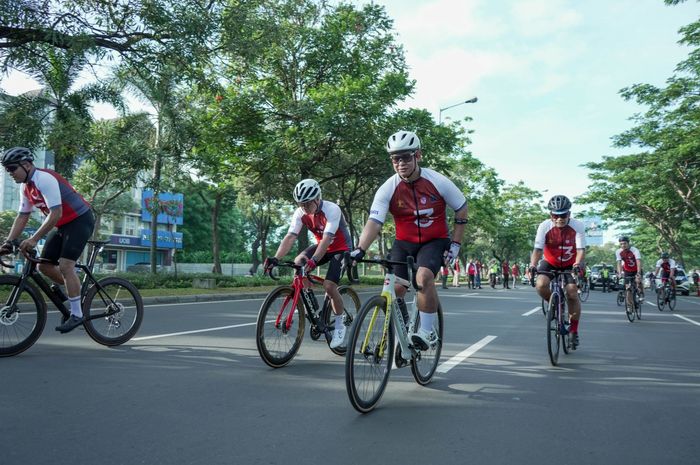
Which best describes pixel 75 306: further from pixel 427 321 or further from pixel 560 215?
pixel 560 215

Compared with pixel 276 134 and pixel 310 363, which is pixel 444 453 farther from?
pixel 276 134

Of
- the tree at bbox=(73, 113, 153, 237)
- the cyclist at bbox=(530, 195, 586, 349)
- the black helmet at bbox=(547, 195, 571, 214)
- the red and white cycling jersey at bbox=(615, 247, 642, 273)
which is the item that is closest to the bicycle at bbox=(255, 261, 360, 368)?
the cyclist at bbox=(530, 195, 586, 349)

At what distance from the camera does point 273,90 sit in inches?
850

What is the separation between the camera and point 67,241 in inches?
230

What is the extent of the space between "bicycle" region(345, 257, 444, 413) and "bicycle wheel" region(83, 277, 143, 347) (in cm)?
336

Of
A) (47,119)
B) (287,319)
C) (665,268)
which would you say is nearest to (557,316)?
(287,319)

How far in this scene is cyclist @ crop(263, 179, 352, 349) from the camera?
5883 millimetres

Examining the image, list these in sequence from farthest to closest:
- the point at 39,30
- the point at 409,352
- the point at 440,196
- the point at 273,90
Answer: the point at 273,90 → the point at 39,30 → the point at 440,196 → the point at 409,352

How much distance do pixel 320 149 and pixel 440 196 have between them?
698 inches

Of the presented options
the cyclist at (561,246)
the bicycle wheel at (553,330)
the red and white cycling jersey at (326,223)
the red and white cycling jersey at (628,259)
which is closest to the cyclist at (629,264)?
the red and white cycling jersey at (628,259)

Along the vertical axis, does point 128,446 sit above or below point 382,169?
below

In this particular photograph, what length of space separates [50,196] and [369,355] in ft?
11.7

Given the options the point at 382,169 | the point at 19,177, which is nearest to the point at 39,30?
the point at 19,177

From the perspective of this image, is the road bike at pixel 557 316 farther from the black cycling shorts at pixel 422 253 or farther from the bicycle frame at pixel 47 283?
the bicycle frame at pixel 47 283
